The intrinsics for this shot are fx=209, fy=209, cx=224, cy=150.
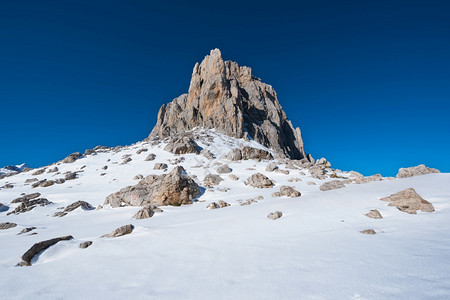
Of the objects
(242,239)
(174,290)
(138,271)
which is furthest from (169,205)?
(174,290)

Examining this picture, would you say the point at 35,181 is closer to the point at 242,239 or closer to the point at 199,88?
the point at 242,239

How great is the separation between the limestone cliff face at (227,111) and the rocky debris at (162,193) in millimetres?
41357

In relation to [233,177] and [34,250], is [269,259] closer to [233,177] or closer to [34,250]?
[34,250]

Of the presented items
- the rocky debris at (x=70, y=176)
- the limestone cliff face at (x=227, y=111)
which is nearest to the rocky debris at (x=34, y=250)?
the rocky debris at (x=70, y=176)

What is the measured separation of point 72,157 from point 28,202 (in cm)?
2328

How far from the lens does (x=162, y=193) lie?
69.8ft

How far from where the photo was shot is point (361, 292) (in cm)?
420

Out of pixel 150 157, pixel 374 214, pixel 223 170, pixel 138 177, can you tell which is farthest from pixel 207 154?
pixel 374 214

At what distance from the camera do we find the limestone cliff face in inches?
2611

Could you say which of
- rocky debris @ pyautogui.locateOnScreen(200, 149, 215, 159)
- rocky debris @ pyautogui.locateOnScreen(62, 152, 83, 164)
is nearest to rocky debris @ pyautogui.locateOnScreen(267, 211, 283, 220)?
rocky debris @ pyautogui.locateOnScreen(200, 149, 215, 159)

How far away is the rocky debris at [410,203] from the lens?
1046 cm

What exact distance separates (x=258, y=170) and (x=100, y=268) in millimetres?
29782

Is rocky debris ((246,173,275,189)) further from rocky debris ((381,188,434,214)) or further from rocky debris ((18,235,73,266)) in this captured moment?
rocky debris ((18,235,73,266))

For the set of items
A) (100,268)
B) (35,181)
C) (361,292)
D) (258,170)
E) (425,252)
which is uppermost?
(258,170)
